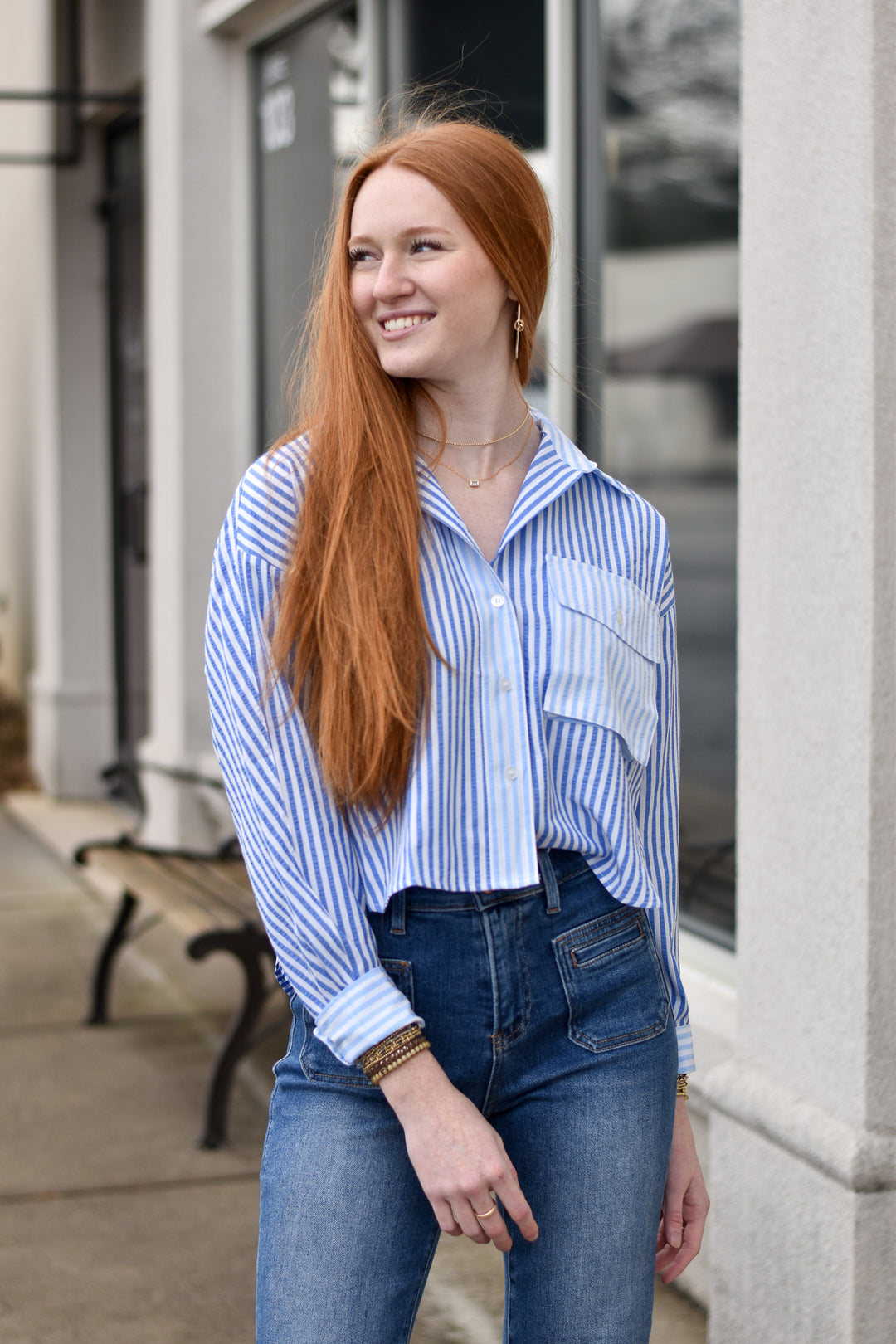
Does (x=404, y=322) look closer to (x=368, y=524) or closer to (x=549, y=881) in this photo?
(x=368, y=524)

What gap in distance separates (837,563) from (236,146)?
4464mm

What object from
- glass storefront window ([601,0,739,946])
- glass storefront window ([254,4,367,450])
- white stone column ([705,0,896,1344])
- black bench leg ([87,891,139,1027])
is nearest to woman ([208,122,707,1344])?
white stone column ([705,0,896,1344])

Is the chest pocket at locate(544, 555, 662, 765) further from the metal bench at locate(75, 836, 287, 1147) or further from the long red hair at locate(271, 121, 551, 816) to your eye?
the metal bench at locate(75, 836, 287, 1147)

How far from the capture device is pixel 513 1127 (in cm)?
157

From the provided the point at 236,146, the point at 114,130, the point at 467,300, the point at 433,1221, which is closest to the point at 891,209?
the point at 467,300

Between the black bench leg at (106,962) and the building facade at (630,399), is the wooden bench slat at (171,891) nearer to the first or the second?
the black bench leg at (106,962)

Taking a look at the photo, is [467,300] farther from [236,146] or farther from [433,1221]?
[236,146]

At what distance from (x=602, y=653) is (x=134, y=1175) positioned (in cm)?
260

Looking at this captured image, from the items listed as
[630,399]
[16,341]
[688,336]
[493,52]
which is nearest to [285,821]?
[493,52]

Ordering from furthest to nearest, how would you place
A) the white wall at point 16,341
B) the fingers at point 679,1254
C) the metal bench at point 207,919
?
the white wall at point 16,341
the metal bench at point 207,919
the fingers at point 679,1254

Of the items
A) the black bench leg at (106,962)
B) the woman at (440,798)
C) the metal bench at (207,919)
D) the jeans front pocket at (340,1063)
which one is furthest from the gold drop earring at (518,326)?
the black bench leg at (106,962)

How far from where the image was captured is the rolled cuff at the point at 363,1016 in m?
1.43

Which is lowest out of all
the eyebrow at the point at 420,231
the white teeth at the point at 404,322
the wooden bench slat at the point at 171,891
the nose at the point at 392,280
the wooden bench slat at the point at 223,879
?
the wooden bench slat at the point at 171,891

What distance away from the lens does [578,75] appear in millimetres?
3984
